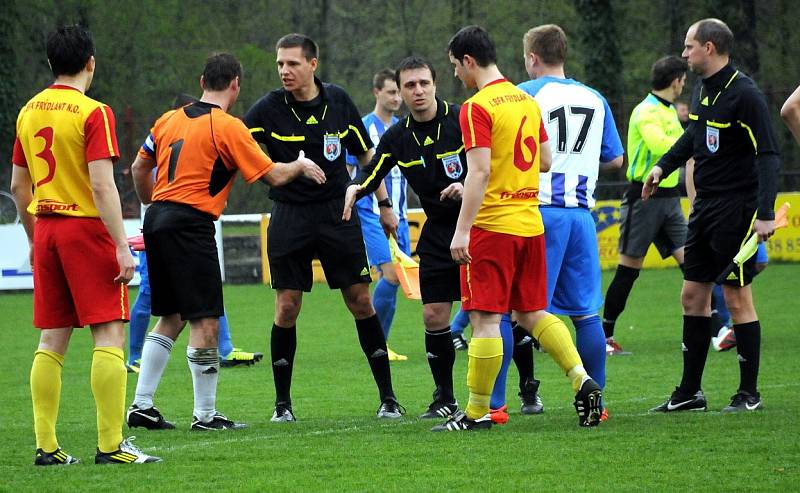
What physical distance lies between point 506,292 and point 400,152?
1442 mm

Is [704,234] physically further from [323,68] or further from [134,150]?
[323,68]

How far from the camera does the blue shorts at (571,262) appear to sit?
23.5 ft

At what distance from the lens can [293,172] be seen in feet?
23.4

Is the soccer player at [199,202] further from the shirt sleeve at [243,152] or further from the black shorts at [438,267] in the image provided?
the black shorts at [438,267]

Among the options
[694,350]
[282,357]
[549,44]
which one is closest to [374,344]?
[282,357]

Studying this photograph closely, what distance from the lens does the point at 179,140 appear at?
23.2 feet

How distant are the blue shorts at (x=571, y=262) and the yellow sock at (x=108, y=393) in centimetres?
248

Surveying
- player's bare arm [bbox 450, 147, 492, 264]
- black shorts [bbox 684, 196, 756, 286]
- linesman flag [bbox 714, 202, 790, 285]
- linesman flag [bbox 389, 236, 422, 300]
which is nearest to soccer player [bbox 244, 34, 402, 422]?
player's bare arm [bbox 450, 147, 492, 264]

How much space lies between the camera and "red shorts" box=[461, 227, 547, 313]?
6645mm

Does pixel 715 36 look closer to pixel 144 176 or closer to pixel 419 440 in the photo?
pixel 419 440

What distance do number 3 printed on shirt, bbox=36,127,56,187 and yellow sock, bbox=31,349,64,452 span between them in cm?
85


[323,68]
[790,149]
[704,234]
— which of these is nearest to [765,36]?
[790,149]

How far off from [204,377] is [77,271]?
1428 mm

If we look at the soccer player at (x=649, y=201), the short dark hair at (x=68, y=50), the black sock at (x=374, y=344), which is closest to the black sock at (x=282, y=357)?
the black sock at (x=374, y=344)
